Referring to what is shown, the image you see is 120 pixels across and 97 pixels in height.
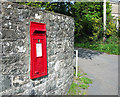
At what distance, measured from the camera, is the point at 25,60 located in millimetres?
2660

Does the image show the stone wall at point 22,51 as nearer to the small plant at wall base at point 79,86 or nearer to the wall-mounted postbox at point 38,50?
the wall-mounted postbox at point 38,50

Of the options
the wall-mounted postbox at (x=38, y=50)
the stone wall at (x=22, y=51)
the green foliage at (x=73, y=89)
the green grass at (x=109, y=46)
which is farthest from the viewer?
the green grass at (x=109, y=46)

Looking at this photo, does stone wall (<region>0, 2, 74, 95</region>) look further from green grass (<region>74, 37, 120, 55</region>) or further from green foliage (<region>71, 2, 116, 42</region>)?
green grass (<region>74, 37, 120, 55</region>)

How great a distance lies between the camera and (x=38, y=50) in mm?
2861

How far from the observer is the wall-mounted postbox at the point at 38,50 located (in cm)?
273

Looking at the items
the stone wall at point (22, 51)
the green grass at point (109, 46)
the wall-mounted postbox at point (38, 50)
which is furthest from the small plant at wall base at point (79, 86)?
the green grass at point (109, 46)

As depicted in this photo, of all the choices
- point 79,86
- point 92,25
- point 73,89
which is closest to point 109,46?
point 92,25

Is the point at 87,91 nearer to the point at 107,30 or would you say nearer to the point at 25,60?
the point at 25,60

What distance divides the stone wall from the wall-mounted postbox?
9cm

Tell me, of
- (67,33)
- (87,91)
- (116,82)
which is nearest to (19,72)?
(67,33)

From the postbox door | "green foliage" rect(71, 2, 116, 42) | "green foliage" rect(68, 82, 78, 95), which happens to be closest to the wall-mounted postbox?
the postbox door

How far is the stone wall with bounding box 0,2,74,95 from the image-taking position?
2332 millimetres

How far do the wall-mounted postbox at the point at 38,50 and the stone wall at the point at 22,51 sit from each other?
92 mm

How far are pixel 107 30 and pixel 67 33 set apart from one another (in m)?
11.4
